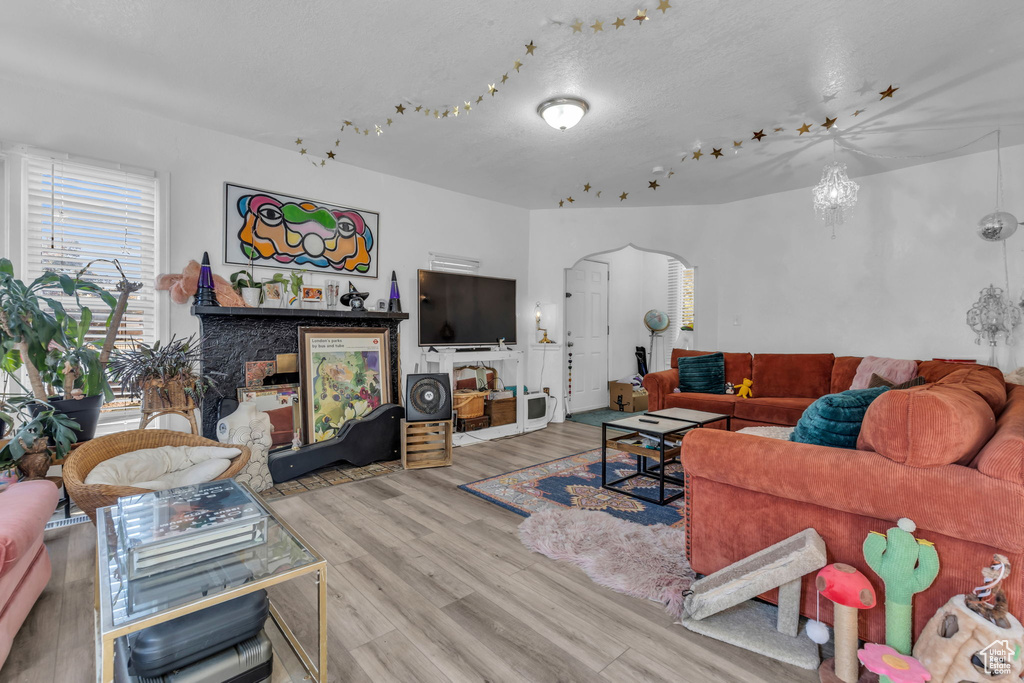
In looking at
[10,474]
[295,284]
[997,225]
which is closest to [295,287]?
[295,284]

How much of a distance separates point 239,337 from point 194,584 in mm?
2749

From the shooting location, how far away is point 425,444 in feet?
13.1

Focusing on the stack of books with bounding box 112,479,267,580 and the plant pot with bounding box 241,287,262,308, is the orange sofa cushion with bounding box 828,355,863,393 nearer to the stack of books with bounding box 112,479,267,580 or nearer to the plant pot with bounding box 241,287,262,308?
the stack of books with bounding box 112,479,267,580

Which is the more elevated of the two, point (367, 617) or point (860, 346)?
point (860, 346)

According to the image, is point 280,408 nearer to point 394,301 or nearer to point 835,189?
point 394,301

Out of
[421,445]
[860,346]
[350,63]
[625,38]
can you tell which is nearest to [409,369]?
[421,445]

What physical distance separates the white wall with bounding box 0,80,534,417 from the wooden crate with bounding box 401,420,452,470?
0.93 metres

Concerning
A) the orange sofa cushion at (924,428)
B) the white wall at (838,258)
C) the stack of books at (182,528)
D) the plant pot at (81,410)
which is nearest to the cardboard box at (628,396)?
the white wall at (838,258)

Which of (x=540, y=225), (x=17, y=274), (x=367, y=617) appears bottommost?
(x=367, y=617)

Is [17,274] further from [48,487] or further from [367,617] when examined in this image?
[367,617]

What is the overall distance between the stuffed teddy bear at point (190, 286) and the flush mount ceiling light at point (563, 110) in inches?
106

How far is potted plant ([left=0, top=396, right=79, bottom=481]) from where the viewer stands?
234 centimetres

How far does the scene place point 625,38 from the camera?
2.40 meters

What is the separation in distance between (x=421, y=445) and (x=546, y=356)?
2301mm
